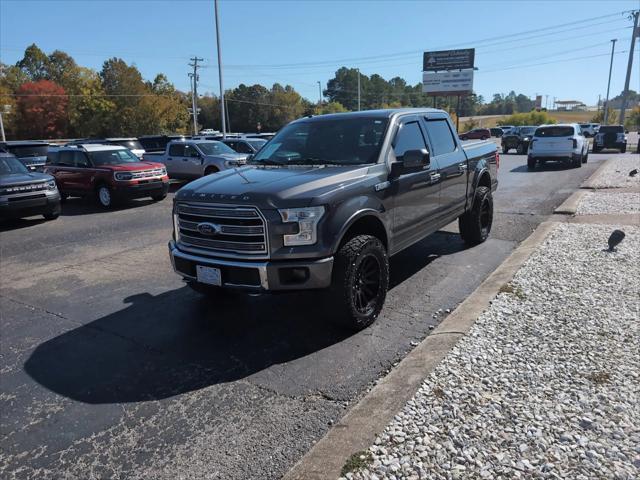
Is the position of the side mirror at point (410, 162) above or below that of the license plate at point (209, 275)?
above

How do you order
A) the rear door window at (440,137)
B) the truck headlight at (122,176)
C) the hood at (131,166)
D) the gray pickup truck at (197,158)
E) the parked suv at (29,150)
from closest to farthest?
the rear door window at (440,137) < the truck headlight at (122,176) < the hood at (131,166) < the gray pickup truck at (197,158) < the parked suv at (29,150)

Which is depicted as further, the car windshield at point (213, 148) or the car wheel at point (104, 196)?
the car windshield at point (213, 148)

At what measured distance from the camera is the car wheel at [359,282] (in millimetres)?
4059

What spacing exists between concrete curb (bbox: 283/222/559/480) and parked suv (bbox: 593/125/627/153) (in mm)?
29808

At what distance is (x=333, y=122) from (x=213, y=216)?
6.62 feet

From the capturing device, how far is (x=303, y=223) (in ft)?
12.8

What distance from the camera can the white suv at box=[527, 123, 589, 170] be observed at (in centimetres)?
1881

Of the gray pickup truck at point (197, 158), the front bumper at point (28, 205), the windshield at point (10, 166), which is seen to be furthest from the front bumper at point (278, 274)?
the gray pickup truck at point (197, 158)

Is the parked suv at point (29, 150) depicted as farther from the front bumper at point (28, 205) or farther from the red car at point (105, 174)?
the front bumper at point (28, 205)

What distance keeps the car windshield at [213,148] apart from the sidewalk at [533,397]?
13.5m

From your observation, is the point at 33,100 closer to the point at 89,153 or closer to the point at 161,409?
the point at 89,153

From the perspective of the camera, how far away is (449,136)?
6.61 m

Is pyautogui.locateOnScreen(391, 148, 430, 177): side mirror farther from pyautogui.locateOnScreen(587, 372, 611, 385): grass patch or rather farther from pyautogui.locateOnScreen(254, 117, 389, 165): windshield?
pyautogui.locateOnScreen(587, 372, 611, 385): grass patch

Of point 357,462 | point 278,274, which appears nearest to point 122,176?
point 278,274
